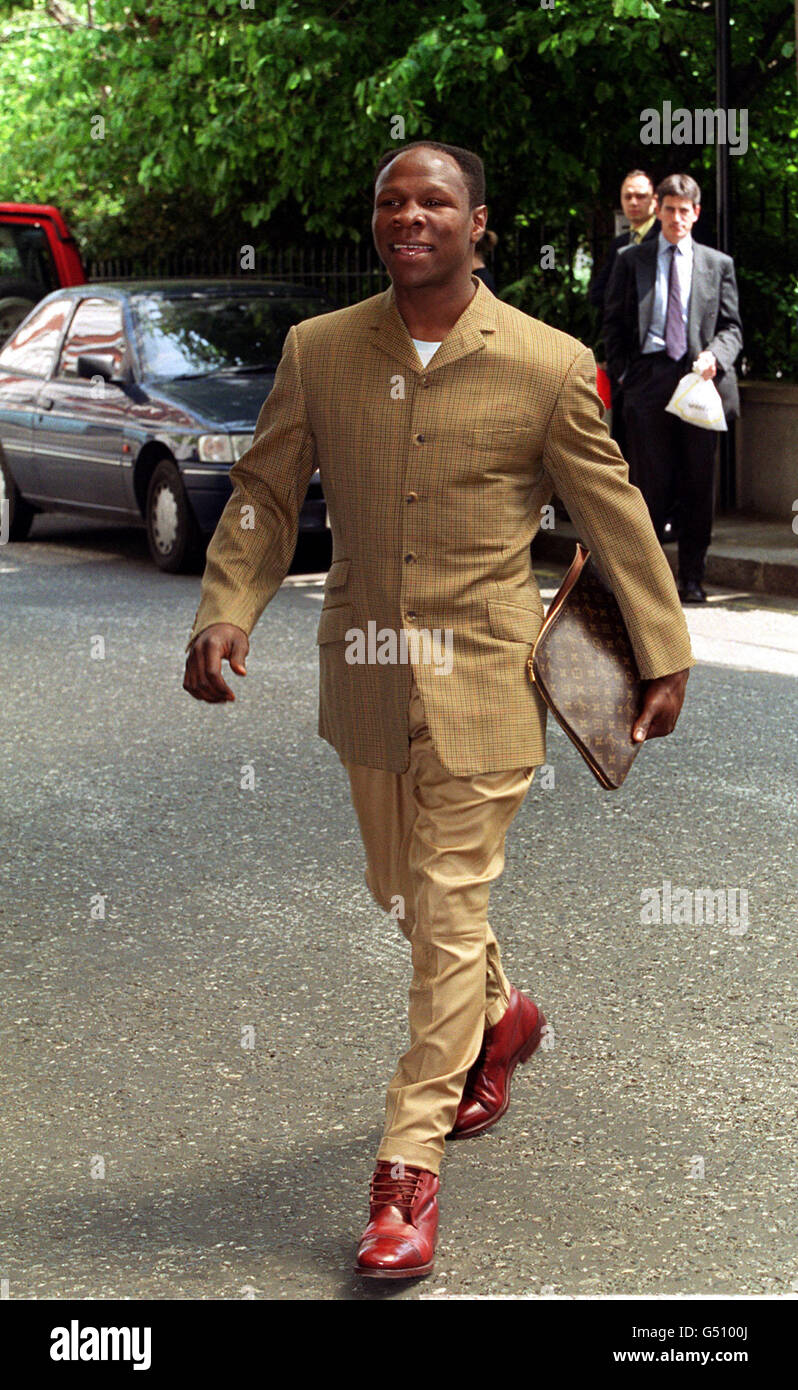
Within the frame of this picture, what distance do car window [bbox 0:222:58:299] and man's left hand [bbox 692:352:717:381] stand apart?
31.4 ft

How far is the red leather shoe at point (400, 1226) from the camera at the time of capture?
3.38 m

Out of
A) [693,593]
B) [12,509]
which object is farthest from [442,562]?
[12,509]

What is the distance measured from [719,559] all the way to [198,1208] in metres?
8.40

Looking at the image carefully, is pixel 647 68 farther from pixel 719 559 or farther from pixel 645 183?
pixel 719 559

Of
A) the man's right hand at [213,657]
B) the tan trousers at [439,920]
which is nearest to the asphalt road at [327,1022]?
the tan trousers at [439,920]

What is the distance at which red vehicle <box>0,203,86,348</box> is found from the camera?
18.6 metres

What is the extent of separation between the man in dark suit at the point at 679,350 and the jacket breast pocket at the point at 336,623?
23.7 feet

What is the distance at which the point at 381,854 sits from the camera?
12.5ft

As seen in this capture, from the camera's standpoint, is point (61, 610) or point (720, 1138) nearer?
point (720, 1138)

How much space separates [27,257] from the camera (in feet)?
61.5

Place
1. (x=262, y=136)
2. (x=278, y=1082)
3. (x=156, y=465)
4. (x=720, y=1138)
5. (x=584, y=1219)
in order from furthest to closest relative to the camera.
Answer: (x=262, y=136), (x=156, y=465), (x=278, y=1082), (x=720, y=1138), (x=584, y=1219)

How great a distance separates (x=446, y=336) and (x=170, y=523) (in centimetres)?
877

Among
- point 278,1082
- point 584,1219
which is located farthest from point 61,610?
point 584,1219

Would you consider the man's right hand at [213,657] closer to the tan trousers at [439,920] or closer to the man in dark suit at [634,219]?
the tan trousers at [439,920]
